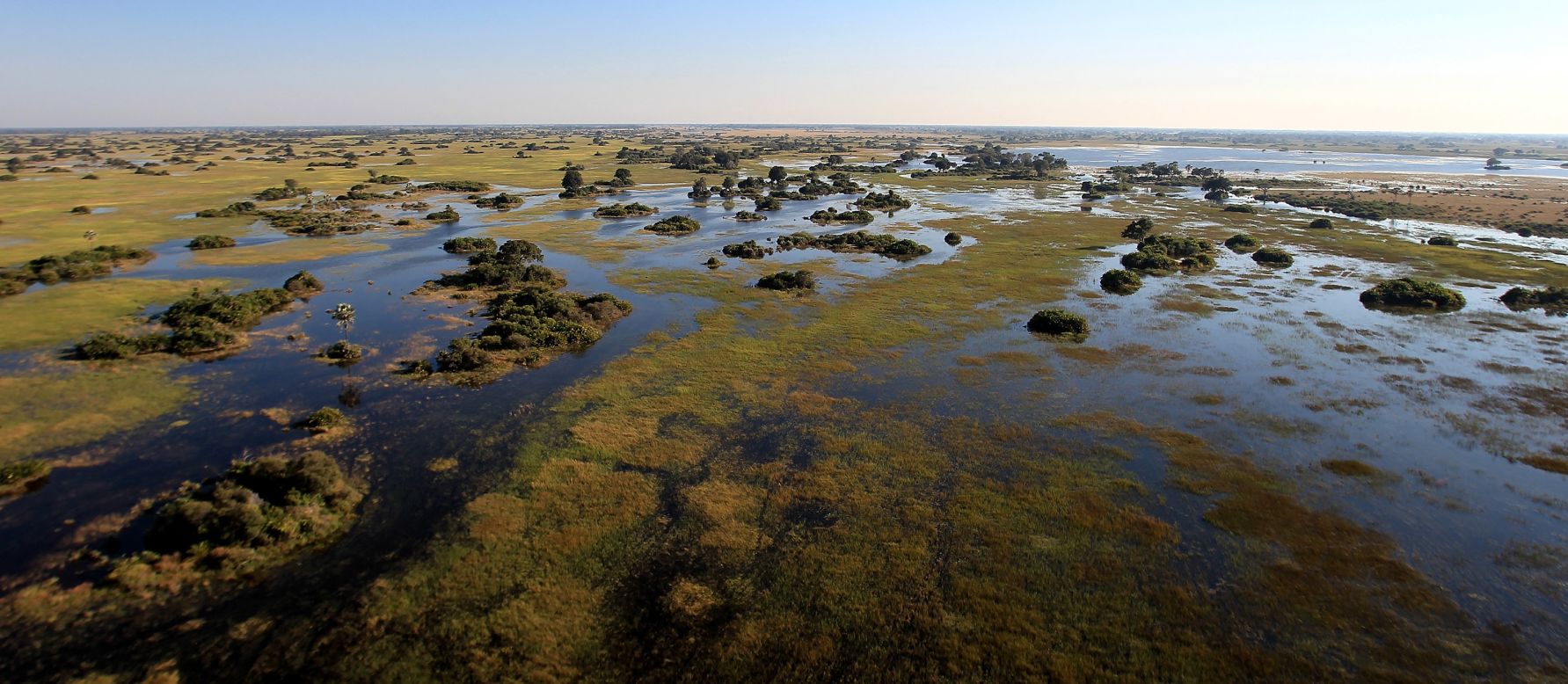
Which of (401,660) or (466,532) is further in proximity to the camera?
(466,532)

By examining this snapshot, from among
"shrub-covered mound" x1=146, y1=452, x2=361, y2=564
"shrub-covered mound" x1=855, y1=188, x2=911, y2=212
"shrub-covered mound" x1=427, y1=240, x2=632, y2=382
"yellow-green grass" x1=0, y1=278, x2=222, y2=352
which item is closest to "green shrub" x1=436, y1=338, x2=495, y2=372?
"shrub-covered mound" x1=427, y1=240, x2=632, y2=382

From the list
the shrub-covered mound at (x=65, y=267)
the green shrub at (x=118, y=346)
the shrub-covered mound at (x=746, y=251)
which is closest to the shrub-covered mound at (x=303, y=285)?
the green shrub at (x=118, y=346)

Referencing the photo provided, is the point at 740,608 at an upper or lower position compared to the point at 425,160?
lower

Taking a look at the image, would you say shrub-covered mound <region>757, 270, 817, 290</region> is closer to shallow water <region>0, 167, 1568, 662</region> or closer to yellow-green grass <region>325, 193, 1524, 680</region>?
shallow water <region>0, 167, 1568, 662</region>

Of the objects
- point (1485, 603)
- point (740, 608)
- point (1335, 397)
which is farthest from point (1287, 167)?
point (740, 608)

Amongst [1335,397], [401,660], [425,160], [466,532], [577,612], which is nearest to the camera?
[401,660]

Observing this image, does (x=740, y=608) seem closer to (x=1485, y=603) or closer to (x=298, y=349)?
(x=1485, y=603)
